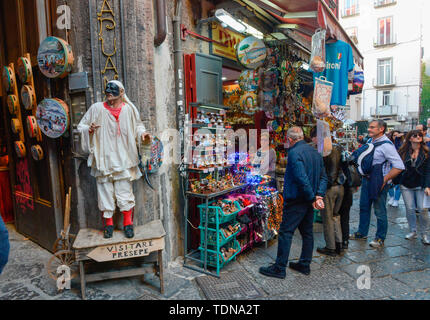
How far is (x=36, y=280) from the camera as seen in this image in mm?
3676

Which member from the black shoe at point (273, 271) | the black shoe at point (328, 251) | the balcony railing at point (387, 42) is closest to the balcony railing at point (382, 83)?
the balcony railing at point (387, 42)

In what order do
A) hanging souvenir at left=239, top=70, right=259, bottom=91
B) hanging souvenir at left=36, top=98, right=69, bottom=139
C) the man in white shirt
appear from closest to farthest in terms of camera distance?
1. the man in white shirt
2. hanging souvenir at left=36, top=98, right=69, bottom=139
3. hanging souvenir at left=239, top=70, right=259, bottom=91

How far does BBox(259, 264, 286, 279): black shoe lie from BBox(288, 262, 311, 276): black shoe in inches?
11.6

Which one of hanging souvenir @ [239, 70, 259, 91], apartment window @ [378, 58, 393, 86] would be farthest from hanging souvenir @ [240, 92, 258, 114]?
apartment window @ [378, 58, 393, 86]

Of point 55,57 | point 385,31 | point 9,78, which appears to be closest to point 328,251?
point 55,57

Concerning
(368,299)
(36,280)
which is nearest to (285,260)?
(368,299)

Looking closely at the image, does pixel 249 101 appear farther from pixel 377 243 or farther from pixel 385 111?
pixel 385 111

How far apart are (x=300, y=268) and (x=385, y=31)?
92.4ft

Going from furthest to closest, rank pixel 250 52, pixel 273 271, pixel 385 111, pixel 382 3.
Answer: pixel 385 111 → pixel 382 3 → pixel 250 52 → pixel 273 271

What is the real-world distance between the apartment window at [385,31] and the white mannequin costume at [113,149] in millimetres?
28616

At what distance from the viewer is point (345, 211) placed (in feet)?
15.2

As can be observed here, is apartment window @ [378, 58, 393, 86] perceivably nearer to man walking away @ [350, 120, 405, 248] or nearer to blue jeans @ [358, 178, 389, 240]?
man walking away @ [350, 120, 405, 248]

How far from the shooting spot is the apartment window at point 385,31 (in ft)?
79.8

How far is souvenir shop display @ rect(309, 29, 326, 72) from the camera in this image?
14.9 feet
